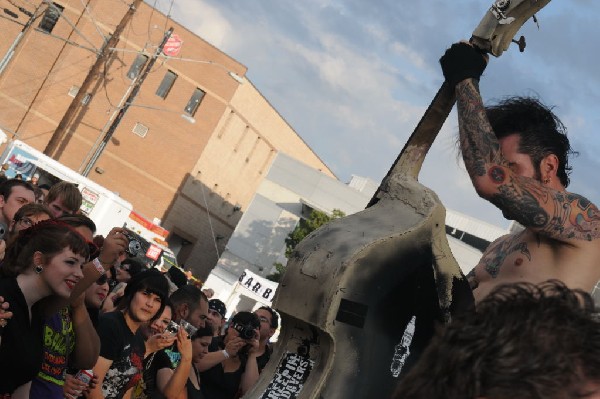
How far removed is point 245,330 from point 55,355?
2.81 meters

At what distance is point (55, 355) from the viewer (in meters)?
5.11

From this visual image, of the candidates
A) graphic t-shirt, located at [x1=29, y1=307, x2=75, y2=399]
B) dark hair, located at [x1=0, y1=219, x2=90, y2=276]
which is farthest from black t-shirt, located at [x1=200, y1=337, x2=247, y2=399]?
dark hair, located at [x1=0, y1=219, x2=90, y2=276]

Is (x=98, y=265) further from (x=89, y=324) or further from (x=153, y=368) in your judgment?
(x=153, y=368)

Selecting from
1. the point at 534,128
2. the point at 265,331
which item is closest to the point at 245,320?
the point at 265,331

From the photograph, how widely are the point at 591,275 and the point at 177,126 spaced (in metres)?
47.5

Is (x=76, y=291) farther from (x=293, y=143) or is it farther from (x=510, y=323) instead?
(x=293, y=143)

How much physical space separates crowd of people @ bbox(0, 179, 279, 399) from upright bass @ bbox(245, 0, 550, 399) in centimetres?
220

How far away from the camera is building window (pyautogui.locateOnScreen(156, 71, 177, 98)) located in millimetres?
48719

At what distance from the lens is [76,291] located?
520cm

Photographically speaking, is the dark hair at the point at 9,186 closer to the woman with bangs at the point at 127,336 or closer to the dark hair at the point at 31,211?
the dark hair at the point at 31,211

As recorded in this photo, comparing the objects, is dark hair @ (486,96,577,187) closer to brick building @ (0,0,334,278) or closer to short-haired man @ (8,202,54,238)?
short-haired man @ (8,202,54,238)

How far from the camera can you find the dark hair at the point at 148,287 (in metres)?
6.29

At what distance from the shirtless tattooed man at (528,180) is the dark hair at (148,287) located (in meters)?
3.64

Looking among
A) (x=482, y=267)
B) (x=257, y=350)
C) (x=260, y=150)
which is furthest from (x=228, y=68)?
(x=482, y=267)
